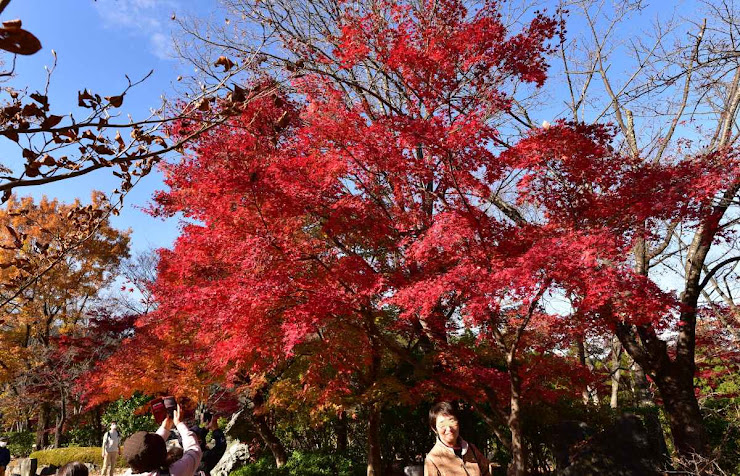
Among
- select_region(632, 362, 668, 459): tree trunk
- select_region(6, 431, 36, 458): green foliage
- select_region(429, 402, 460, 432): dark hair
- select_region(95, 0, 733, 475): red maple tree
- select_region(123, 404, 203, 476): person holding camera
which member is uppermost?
select_region(95, 0, 733, 475): red maple tree

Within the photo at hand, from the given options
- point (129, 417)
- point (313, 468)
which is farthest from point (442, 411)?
point (129, 417)

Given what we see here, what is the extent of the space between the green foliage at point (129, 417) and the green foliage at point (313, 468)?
26.0 ft

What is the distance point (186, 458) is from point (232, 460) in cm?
997

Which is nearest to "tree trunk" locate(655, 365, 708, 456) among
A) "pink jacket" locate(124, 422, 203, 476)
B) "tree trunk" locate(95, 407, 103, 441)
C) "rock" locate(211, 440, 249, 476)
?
"pink jacket" locate(124, 422, 203, 476)

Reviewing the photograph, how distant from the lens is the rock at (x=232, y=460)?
11539 millimetres

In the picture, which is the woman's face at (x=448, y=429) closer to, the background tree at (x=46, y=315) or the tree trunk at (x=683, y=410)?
the tree trunk at (x=683, y=410)

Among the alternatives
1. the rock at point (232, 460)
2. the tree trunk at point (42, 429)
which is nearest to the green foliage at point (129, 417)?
the tree trunk at point (42, 429)

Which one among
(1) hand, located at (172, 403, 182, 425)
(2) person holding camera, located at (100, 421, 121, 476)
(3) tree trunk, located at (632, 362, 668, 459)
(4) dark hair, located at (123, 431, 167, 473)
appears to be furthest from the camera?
(2) person holding camera, located at (100, 421, 121, 476)

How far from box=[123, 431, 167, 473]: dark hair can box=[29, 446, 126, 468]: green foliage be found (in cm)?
1493

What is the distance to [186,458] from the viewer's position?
3.08 m

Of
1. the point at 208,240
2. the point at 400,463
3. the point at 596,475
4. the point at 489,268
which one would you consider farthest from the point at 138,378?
the point at 596,475

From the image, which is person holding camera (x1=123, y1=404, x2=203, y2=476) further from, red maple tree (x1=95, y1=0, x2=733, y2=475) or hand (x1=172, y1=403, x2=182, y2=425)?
red maple tree (x1=95, y1=0, x2=733, y2=475)

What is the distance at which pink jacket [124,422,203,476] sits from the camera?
294 centimetres

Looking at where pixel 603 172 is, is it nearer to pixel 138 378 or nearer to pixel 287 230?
pixel 287 230
